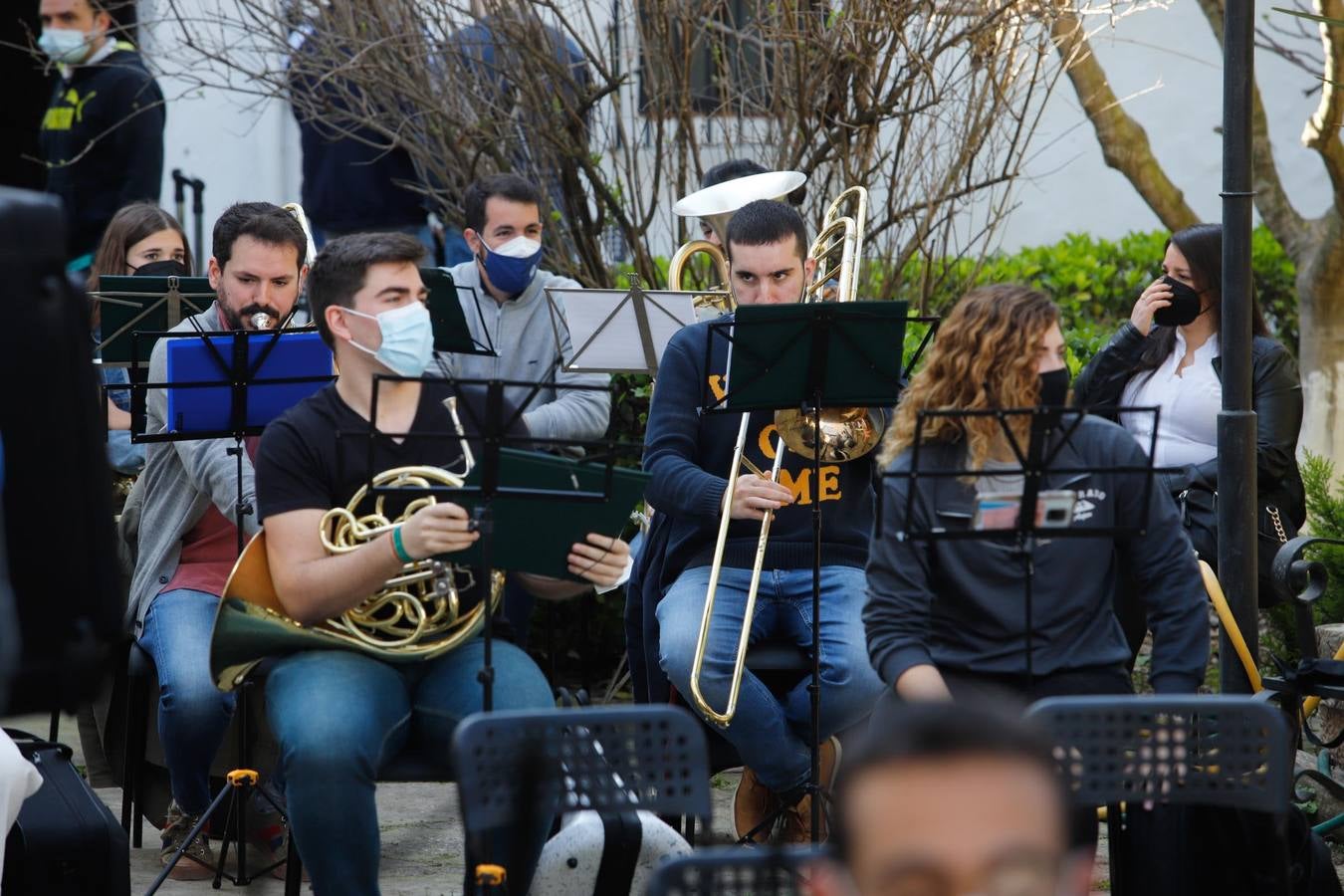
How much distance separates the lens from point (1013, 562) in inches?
146

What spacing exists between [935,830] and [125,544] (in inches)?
150

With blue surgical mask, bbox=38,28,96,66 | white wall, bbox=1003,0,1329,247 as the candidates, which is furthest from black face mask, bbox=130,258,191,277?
white wall, bbox=1003,0,1329,247

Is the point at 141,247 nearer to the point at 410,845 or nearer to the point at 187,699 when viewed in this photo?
the point at 187,699

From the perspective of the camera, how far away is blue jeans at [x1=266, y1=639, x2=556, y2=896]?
359 cm

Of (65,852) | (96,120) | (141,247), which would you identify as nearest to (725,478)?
(65,852)

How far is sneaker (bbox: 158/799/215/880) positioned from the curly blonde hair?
2140 millimetres

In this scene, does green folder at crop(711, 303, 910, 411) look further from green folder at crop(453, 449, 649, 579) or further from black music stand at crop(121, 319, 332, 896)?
black music stand at crop(121, 319, 332, 896)

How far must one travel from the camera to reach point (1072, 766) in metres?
3.02

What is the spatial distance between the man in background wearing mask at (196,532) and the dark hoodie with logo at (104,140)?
285 cm

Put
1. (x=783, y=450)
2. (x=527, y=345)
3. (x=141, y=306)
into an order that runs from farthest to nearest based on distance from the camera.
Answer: (x=527, y=345) → (x=141, y=306) → (x=783, y=450)

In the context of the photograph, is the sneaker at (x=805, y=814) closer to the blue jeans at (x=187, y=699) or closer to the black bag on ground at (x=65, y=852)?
the blue jeans at (x=187, y=699)

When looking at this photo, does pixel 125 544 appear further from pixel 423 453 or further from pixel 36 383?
pixel 36 383

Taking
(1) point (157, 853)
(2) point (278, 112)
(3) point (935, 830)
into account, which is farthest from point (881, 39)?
(3) point (935, 830)

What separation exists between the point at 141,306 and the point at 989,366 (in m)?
2.38
